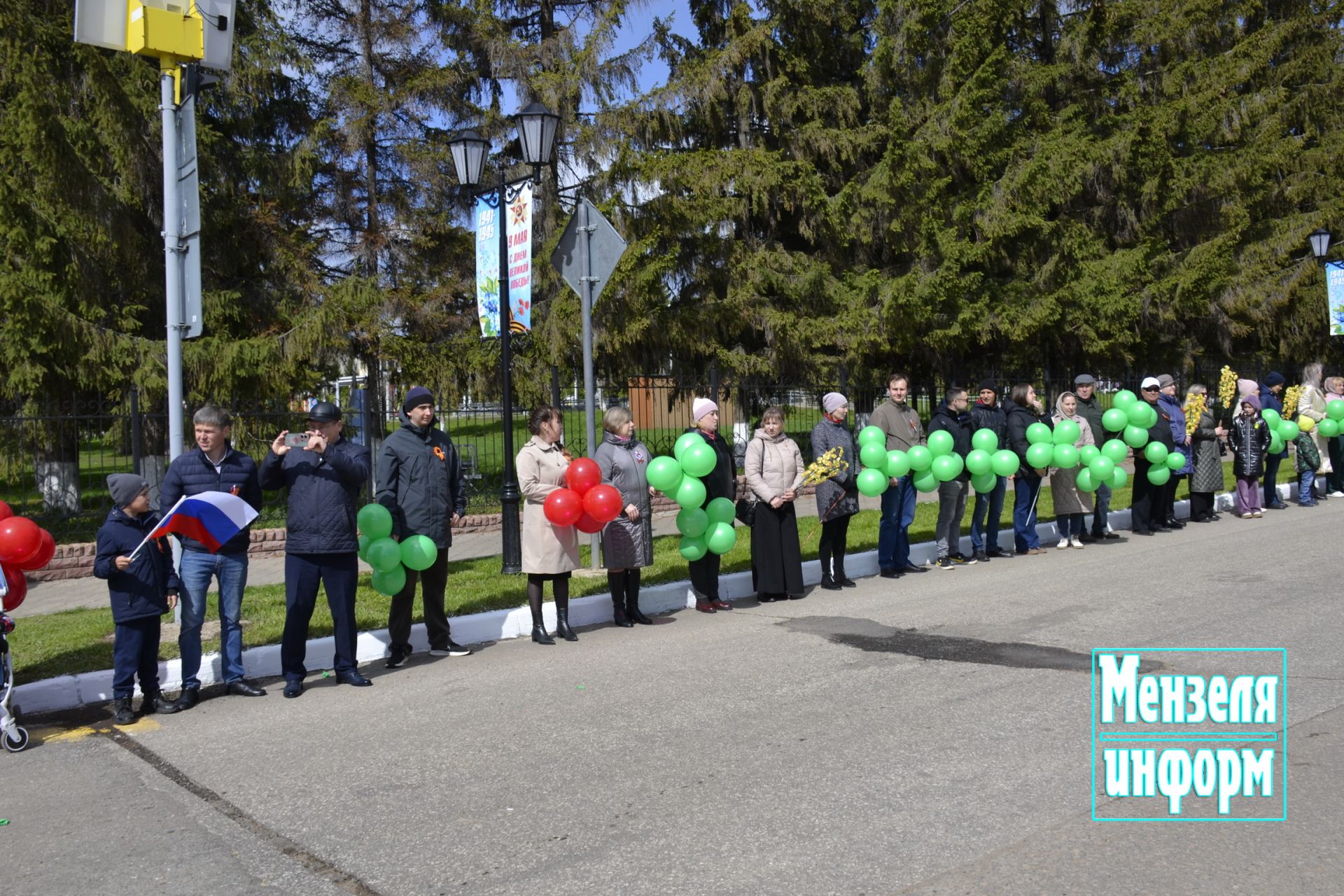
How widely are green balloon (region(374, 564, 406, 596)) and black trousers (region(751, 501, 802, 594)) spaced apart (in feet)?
11.1

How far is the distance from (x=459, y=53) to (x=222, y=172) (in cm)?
573

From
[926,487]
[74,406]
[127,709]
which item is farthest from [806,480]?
[74,406]

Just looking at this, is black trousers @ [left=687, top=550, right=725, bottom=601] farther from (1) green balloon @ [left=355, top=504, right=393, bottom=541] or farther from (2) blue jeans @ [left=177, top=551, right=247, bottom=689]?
(2) blue jeans @ [left=177, top=551, right=247, bottom=689]

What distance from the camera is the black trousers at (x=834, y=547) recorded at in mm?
10461

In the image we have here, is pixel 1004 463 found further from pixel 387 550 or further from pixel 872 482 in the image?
pixel 387 550

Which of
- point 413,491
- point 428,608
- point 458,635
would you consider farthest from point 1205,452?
point 413,491

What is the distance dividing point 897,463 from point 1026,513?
8.39 feet

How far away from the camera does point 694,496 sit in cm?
897

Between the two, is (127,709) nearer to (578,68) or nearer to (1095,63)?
(578,68)

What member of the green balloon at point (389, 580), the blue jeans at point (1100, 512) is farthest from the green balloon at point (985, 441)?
the green balloon at point (389, 580)

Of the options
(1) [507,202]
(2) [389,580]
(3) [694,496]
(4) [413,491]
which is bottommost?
(2) [389,580]

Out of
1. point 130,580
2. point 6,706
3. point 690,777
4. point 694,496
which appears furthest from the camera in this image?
point 694,496

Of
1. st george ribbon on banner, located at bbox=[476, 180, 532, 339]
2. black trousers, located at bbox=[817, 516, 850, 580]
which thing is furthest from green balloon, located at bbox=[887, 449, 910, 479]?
st george ribbon on banner, located at bbox=[476, 180, 532, 339]

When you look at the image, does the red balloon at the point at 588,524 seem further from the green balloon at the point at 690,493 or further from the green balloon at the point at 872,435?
the green balloon at the point at 872,435
